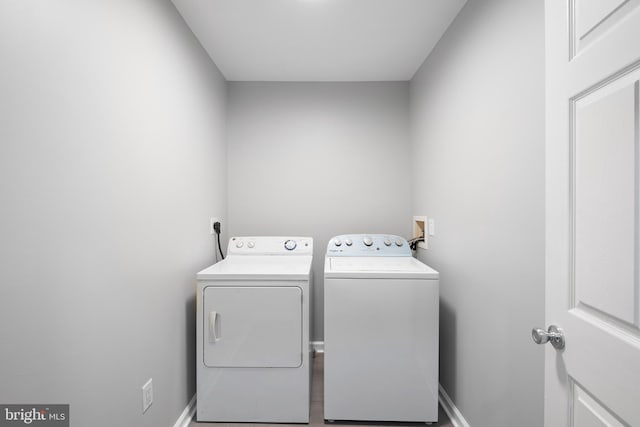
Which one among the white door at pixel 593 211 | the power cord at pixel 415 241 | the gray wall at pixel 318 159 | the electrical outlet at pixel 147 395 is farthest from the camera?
the gray wall at pixel 318 159

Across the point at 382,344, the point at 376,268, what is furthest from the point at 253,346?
the point at 376,268

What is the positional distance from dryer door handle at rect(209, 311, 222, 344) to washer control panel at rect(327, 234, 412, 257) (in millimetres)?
865

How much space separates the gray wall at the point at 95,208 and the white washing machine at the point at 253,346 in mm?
160

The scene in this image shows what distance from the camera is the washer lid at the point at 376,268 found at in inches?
63.1

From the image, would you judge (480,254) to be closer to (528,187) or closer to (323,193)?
(528,187)

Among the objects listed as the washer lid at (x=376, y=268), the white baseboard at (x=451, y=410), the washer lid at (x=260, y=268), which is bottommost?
the white baseboard at (x=451, y=410)

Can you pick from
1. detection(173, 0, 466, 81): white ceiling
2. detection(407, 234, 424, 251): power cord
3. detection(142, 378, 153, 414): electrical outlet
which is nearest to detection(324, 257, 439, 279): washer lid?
detection(407, 234, 424, 251): power cord

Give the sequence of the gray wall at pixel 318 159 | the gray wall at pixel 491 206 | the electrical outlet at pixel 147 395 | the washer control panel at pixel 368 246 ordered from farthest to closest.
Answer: the gray wall at pixel 318 159 < the washer control panel at pixel 368 246 < the electrical outlet at pixel 147 395 < the gray wall at pixel 491 206

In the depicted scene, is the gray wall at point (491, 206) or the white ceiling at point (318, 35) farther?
the white ceiling at point (318, 35)

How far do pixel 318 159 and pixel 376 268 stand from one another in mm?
1144

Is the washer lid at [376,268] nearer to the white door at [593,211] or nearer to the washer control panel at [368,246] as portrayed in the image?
the washer control panel at [368,246]

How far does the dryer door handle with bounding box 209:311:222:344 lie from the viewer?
159cm

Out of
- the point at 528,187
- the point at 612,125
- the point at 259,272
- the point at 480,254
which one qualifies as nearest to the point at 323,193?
the point at 259,272

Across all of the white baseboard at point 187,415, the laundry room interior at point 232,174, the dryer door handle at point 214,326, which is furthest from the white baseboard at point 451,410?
the white baseboard at point 187,415
